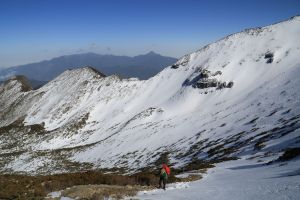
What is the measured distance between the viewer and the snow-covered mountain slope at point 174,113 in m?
53.6

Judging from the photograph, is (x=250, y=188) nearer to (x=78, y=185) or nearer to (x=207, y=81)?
(x=78, y=185)

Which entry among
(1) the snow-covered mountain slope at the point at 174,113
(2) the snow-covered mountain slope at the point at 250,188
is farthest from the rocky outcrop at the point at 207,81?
(2) the snow-covered mountain slope at the point at 250,188

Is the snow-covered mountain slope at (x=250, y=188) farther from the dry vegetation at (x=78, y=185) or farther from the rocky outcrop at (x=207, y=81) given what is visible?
the rocky outcrop at (x=207, y=81)

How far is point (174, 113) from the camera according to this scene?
3713 inches

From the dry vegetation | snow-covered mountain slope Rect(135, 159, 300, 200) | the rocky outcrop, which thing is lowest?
the dry vegetation

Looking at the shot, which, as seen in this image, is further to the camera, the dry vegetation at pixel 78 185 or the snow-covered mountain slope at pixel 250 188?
the dry vegetation at pixel 78 185

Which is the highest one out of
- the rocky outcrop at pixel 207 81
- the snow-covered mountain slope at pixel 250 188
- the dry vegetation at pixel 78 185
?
the rocky outcrop at pixel 207 81

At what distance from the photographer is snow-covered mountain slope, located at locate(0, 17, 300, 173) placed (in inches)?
2111

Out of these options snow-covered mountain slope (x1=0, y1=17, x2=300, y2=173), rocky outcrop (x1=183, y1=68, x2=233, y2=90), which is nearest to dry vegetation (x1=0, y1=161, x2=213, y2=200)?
snow-covered mountain slope (x1=0, y1=17, x2=300, y2=173)

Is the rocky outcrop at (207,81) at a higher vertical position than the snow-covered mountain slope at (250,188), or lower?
higher

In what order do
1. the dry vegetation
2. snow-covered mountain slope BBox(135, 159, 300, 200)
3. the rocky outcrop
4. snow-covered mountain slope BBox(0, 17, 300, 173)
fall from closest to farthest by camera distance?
1. snow-covered mountain slope BBox(135, 159, 300, 200)
2. the dry vegetation
3. snow-covered mountain slope BBox(0, 17, 300, 173)
4. the rocky outcrop

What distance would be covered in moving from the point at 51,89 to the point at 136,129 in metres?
72.5

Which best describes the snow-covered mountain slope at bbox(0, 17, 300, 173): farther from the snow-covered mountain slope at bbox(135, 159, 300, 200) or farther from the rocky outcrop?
the snow-covered mountain slope at bbox(135, 159, 300, 200)

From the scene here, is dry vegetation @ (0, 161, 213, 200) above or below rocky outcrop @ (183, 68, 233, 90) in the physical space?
below
